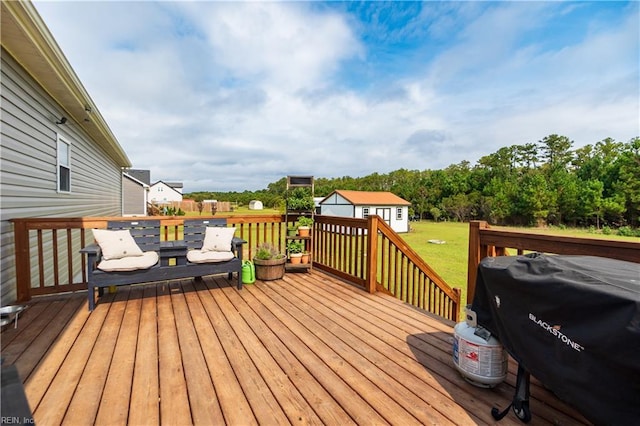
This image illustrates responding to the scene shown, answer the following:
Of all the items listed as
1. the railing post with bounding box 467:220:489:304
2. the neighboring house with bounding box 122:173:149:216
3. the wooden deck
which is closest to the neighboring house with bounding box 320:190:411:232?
the neighboring house with bounding box 122:173:149:216

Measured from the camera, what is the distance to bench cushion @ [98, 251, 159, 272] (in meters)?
3.28

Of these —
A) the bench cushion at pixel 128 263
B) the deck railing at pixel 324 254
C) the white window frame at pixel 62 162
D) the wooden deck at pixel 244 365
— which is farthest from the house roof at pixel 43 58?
the wooden deck at pixel 244 365

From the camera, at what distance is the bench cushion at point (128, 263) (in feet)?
10.8

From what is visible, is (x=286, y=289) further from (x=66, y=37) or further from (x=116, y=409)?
(x=66, y=37)

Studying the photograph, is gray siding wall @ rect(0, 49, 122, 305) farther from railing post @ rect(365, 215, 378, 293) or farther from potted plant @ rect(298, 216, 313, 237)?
railing post @ rect(365, 215, 378, 293)

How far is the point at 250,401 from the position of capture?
179cm

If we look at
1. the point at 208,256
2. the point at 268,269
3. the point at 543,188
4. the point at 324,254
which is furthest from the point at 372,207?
the point at 208,256

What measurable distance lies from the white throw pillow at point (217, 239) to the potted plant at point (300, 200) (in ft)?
3.80

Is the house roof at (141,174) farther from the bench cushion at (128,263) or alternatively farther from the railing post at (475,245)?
the railing post at (475,245)

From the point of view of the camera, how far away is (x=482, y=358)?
6.19ft

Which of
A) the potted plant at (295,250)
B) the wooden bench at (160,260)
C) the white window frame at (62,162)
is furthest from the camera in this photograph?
the white window frame at (62,162)

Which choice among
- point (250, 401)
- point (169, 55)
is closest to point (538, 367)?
point (250, 401)

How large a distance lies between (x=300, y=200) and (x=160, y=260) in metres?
2.22

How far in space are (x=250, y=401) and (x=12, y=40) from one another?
4.38 meters
